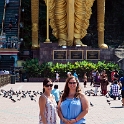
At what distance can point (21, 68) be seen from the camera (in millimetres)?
30469

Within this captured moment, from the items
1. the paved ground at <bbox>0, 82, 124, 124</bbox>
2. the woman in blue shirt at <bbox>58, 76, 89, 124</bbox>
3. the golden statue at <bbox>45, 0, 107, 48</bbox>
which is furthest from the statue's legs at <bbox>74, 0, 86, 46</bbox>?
the woman in blue shirt at <bbox>58, 76, 89, 124</bbox>

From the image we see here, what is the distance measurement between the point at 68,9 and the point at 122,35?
1207cm

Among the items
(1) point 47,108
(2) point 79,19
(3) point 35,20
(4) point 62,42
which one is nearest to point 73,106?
(1) point 47,108

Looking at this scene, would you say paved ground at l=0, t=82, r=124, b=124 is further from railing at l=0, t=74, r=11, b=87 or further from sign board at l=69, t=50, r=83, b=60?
sign board at l=69, t=50, r=83, b=60

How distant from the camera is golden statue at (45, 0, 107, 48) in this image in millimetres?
29688

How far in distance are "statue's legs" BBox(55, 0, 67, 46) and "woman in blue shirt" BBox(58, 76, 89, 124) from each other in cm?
2443

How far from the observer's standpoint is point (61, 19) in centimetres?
2997

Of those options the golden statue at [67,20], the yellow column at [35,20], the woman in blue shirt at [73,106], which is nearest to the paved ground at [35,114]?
the woman in blue shirt at [73,106]

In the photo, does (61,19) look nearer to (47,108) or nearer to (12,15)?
(12,15)

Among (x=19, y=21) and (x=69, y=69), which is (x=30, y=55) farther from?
(x=69, y=69)

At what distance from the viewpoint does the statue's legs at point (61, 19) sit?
98.0 feet

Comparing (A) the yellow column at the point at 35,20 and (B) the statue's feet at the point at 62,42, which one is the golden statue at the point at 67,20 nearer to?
(B) the statue's feet at the point at 62,42

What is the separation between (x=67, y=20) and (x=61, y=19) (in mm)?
423

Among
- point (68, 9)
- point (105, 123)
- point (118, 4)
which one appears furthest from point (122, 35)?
point (105, 123)
